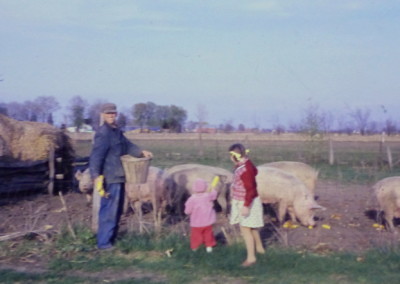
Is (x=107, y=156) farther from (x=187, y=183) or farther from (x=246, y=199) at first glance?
(x=187, y=183)

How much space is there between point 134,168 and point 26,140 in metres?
8.11

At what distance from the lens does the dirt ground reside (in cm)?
988

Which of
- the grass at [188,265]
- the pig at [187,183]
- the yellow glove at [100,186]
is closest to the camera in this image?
the grass at [188,265]

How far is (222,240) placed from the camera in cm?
978

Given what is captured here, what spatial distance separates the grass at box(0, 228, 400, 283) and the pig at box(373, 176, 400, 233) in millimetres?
3574

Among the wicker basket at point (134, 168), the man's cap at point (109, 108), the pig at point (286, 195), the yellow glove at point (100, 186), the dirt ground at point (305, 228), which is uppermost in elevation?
the man's cap at point (109, 108)

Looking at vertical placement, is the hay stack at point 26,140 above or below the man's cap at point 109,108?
below

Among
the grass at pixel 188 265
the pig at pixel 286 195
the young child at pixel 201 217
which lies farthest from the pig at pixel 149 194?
the grass at pixel 188 265

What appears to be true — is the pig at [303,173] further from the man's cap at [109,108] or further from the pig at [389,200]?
the man's cap at [109,108]

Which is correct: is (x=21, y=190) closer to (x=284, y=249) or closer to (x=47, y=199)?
(x=47, y=199)

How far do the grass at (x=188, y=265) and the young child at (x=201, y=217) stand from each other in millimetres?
181

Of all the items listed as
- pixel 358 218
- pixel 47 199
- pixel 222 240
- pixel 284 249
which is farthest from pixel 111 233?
pixel 47 199

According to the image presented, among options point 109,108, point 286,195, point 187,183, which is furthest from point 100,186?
point 286,195

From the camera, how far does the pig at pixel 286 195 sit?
1262 cm
